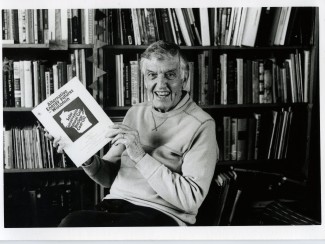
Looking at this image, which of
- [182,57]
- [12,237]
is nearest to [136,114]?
[182,57]

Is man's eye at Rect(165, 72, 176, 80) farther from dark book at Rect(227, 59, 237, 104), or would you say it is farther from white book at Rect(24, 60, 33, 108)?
white book at Rect(24, 60, 33, 108)

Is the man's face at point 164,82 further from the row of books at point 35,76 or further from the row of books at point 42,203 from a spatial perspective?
the row of books at point 42,203

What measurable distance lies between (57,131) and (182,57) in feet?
1.90

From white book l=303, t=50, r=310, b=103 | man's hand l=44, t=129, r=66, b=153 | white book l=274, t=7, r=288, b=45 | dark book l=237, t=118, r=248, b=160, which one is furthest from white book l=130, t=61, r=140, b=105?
white book l=303, t=50, r=310, b=103

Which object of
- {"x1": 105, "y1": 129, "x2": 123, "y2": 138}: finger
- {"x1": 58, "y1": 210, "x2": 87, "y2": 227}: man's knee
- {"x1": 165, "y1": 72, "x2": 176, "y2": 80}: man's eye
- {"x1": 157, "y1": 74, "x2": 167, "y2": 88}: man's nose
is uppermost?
{"x1": 165, "y1": 72, "x2": 176, "y2": 80}: man's eye

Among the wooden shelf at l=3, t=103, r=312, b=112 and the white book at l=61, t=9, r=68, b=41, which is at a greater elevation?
the white book at l=61, t=9, r=68, b=41

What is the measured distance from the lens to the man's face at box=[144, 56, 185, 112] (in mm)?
1462

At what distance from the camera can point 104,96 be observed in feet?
4.96

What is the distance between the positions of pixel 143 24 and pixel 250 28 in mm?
436

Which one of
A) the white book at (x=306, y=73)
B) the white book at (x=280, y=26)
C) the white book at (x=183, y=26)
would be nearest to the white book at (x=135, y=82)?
the white book at (x=183, y=26)

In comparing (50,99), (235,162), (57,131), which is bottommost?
(235,162)

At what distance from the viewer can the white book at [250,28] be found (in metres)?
1.51

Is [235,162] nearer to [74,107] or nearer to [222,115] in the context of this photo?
[222,115]

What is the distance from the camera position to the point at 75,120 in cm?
148
